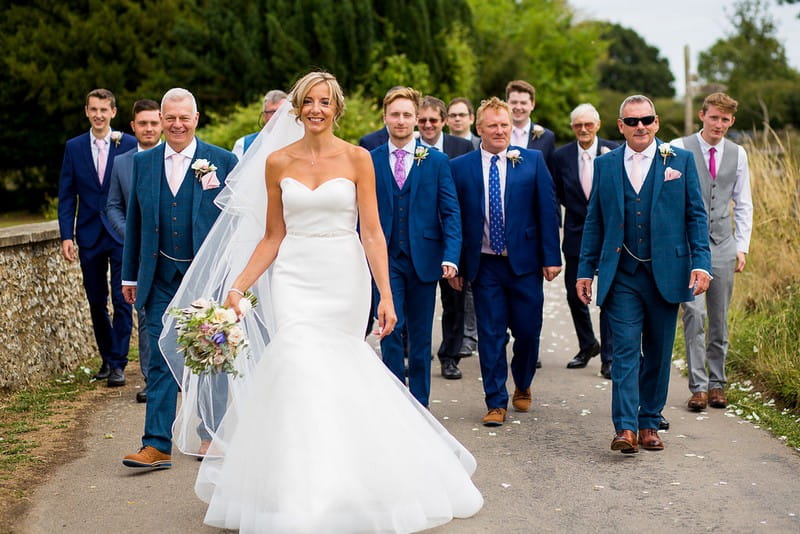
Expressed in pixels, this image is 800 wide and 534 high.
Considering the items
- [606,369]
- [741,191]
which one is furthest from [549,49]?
[741,191]

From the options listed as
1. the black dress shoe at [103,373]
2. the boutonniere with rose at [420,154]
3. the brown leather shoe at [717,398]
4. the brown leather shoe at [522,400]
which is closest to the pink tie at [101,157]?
the black dress shoe at [103,373]

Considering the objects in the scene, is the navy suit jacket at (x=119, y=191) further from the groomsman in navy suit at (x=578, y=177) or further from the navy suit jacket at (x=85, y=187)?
the groomsman in navy suit at (x=578, y=177)

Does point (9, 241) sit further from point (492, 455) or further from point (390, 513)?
point (390, 513)

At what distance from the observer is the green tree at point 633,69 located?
101 m

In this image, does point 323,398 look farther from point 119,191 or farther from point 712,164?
point 712,164

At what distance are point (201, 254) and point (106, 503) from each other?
165 cm

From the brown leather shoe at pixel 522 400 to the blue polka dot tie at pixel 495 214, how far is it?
3.85 feet

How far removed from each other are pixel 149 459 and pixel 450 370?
394 centimetres

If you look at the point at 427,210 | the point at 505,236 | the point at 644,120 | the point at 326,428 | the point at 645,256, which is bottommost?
the point at 326,428

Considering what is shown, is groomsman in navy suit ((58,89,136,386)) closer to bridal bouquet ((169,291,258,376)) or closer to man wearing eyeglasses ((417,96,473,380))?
man wearing eyeglasses ((417,96,473,380))

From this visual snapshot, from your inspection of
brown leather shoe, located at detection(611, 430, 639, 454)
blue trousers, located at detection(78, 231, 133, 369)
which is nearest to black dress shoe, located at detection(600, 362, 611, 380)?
brown leather shoe, located at detection(611, 430, 639, 454)

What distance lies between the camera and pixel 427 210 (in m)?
8.59

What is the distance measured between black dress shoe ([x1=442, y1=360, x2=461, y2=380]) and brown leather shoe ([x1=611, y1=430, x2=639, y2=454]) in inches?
123

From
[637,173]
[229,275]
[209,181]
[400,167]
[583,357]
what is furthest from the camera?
[583,357]
